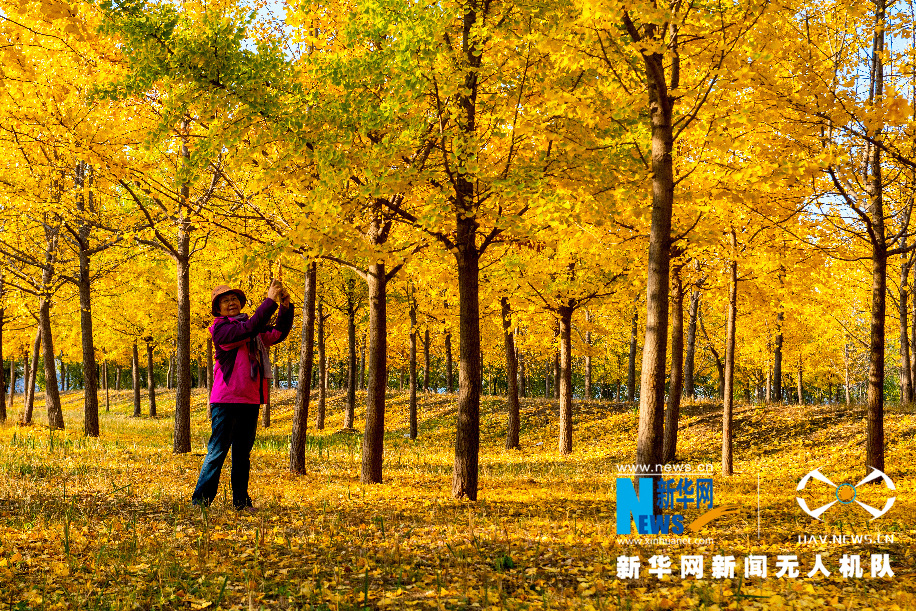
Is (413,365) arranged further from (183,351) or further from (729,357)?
(729,357)

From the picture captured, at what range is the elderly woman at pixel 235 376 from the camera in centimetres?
542

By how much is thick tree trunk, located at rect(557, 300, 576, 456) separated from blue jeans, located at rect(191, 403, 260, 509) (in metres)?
9.43

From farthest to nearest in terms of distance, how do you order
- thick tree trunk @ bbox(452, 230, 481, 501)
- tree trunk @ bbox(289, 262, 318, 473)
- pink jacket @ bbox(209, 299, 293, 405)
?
1. tree trunk @ bbox(289, 262, 318, 473)
2. thick tree trunk @ bbox(452, 230, 481, 501)
3. pink jacket @ bbox(209, 299, 293, 405)

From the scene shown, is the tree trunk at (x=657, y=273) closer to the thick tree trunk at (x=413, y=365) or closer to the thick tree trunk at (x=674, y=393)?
the thick tree trunk at (x=674, y=393)

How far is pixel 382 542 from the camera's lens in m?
4.72

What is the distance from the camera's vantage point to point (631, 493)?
221 inches

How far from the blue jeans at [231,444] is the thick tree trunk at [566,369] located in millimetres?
9427

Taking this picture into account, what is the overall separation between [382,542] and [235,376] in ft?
6.51

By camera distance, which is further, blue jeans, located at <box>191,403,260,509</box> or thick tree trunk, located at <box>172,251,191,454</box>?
thick tree trunk, located at <box>172,251,191,454</box>

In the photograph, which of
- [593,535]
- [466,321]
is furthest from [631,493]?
[466,321]

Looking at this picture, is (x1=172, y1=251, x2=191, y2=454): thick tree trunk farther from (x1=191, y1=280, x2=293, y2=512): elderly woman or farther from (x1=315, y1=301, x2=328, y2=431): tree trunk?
(x1=315, y1=301, x2=328, y2=431): tree trunk

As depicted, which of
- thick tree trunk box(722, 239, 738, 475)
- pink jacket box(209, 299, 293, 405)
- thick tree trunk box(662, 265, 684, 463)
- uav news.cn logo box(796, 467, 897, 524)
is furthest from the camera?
thick tree trunk box(662, 265, 684, 463)

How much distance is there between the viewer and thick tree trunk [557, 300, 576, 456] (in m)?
14.3

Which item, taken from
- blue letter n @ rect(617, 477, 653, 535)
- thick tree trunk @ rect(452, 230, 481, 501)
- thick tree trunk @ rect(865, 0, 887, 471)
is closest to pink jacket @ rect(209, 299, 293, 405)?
thick tree trunk @ rect(452, 230, 481, 501)
